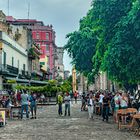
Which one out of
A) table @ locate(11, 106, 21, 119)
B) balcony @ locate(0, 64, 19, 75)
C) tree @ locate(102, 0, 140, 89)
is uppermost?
Result: balcony @ locate(0, 64, 19, 75)

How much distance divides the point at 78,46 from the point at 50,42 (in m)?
78.1

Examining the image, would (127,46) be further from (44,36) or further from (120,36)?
(44,36)

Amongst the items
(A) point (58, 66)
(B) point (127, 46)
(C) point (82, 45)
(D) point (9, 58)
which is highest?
(A) point (58, 66)

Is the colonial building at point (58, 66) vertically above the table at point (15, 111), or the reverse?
the colonial building at point (58, 66)

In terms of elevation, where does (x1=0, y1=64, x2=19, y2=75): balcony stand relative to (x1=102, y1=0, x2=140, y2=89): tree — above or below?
above

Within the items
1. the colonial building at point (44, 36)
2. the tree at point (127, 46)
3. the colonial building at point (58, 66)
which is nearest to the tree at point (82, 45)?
the tree at point (127, 46)

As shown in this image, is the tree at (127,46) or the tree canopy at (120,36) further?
the tree canopy at (120,36)

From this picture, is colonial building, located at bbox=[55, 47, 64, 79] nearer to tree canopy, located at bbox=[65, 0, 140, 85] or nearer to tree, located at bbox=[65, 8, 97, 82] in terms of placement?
tree, located at bbox=[65, 8, 97, 82]

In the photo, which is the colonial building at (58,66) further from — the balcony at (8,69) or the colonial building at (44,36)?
the balcony at (8,69)

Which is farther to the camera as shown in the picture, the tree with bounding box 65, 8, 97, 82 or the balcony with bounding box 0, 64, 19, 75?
the balcony with bounding box 0, 64, 19, 75

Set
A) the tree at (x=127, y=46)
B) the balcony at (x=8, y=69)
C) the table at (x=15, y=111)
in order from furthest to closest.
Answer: the balcony at (x=8, y=69) → the table at (x=15, y=111) → the tree at (x=127, y=46)

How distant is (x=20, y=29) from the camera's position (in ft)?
226

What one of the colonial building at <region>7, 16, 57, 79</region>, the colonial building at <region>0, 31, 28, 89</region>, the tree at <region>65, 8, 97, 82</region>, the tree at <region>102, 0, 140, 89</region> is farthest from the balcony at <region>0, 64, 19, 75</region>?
the colonial building at <region>7, 16, 57, 79</region>

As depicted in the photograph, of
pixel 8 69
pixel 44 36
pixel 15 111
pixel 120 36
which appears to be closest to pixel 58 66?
Answer: pixel 44 36
